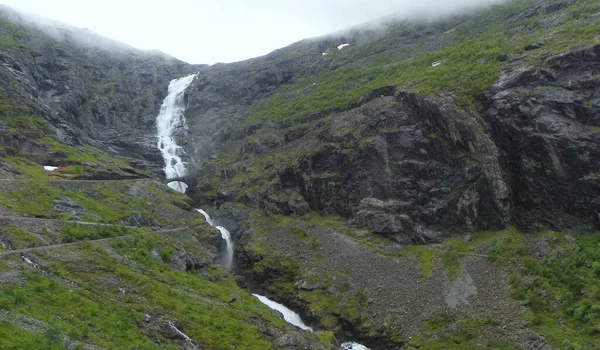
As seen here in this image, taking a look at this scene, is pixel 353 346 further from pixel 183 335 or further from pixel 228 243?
pixel 228 243

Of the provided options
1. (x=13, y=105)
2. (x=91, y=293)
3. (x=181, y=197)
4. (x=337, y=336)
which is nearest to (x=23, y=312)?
(x=91, y=293)

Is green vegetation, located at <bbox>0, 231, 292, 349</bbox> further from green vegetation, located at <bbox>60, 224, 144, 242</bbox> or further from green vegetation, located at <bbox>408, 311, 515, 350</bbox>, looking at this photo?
green vegetation, located at <bbox>408, 311, 515, 350</bbox>

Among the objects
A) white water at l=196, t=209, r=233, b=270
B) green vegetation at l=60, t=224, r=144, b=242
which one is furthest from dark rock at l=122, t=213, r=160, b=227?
white water at l=196, t=209, r=233, b=270

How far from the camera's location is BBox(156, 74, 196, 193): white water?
123494 mm

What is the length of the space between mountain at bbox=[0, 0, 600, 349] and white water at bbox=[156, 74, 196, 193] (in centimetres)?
370

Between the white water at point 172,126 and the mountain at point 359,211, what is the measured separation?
3.70 m

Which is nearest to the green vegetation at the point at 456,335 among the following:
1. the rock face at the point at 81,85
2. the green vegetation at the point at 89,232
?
the green vegetation at the point at 89,232

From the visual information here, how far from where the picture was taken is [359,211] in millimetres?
77125

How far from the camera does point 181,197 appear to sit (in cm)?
9662

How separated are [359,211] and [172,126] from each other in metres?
93.3

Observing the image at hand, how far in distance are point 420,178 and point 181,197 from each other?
50.0 metres

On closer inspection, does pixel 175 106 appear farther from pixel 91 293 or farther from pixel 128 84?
pixel 91 293

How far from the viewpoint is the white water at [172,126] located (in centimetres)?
12349

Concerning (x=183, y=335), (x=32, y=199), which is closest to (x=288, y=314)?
(x=183, y=335)
